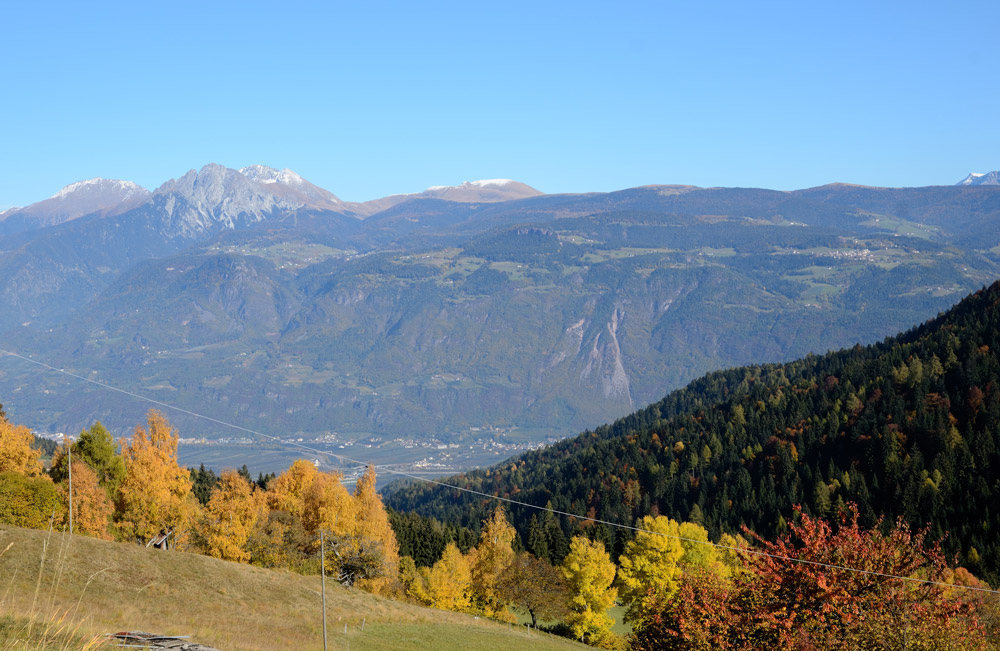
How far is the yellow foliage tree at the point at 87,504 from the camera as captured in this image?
7081 cm

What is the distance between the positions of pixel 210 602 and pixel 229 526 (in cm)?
2948

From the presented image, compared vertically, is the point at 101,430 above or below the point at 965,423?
above

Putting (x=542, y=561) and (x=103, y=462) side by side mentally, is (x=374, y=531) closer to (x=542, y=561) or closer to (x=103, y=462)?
(x=542, y=561)

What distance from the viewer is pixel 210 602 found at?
52.6 meters

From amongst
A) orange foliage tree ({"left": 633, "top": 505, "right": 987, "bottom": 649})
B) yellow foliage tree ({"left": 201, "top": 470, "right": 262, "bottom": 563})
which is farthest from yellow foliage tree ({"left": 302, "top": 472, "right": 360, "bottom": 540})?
orange foliage tree ({"left": 633, "top": 505, "right": 987, "bottom": 649})

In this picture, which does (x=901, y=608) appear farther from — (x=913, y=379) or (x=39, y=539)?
(x=913, y=379)

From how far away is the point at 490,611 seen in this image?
99562 mm

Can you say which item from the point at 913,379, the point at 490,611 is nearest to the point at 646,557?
the point at 490,611

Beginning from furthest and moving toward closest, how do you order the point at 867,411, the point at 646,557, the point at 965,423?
the point at 867,411
the point at 965,423
the point at 646,557

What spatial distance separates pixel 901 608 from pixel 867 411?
160937 millimetres

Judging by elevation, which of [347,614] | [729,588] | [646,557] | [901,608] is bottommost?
[646,557]

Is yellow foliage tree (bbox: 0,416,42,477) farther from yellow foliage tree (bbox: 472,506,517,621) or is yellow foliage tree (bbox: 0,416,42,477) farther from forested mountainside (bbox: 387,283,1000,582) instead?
forested mountainside (bbox: 387,283,1000,582)

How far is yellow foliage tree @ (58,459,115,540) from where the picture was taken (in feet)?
232

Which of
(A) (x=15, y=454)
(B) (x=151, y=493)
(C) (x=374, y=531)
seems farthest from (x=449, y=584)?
(A) (x=15, y=454)
